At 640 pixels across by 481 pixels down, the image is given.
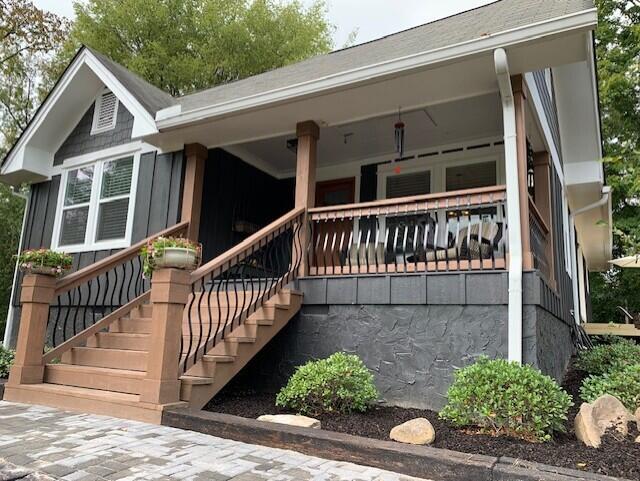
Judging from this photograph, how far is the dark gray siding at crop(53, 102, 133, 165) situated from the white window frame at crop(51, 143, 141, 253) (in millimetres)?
127

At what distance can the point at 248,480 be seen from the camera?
2.62m

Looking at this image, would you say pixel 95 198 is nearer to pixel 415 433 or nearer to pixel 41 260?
pixel 41 260

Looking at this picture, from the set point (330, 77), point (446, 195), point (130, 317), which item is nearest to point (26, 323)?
point (130, 317)

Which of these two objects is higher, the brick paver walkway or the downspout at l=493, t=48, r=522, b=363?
the downspout at l=493, t=48, r=522, b=363

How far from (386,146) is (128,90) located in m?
3.81

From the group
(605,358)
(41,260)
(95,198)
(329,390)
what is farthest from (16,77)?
(605,358)

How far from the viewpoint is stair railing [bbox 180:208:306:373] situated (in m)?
4.35

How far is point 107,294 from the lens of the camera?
23.3ft

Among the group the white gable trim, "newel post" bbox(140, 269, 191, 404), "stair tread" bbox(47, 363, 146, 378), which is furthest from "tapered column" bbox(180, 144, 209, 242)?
"newel post" bbox(140, 269, 191, 404)

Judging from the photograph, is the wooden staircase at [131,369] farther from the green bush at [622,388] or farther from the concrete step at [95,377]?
the green bush at [622,388]

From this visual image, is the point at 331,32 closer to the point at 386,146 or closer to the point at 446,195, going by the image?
the point at 386,146

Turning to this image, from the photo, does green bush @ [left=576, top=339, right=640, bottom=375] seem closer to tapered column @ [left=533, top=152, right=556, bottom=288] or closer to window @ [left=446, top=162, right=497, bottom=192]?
tapered column @ [left=533, top=152, right=556, bottom=288]

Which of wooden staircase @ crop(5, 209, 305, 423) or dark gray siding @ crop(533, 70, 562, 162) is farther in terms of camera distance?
dark gray siding @ crop(533, 70, 562, 162)

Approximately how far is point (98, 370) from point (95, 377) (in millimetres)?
66
